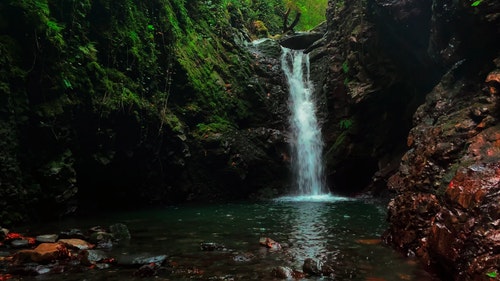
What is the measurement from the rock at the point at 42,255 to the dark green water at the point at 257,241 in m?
0.62

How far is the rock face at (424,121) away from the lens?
447 cm

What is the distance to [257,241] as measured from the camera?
23.5 feet

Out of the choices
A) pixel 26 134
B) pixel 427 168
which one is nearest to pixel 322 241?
pixel 427 168

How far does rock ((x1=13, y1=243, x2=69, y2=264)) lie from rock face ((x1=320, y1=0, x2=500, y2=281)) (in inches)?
200

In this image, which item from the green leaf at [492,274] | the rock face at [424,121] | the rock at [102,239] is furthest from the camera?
the rock at [102,239]

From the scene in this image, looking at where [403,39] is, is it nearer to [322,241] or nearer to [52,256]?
[322,241]

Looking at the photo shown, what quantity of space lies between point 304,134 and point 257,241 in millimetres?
10196

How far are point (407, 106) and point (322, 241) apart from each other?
8647 millimetres

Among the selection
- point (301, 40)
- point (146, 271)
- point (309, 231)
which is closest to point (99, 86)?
point (309, 231)

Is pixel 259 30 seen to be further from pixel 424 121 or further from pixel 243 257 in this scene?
pixel 243 257

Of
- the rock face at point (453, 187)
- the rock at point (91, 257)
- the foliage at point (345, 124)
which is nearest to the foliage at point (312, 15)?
the foliage at point (345, 124)

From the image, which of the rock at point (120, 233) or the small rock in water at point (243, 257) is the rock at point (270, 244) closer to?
the small rock in water at point (243, 257)

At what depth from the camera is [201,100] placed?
49.3 feet

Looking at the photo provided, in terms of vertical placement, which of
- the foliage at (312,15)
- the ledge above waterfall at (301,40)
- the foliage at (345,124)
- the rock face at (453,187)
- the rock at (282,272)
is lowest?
the rock at (282,272)
